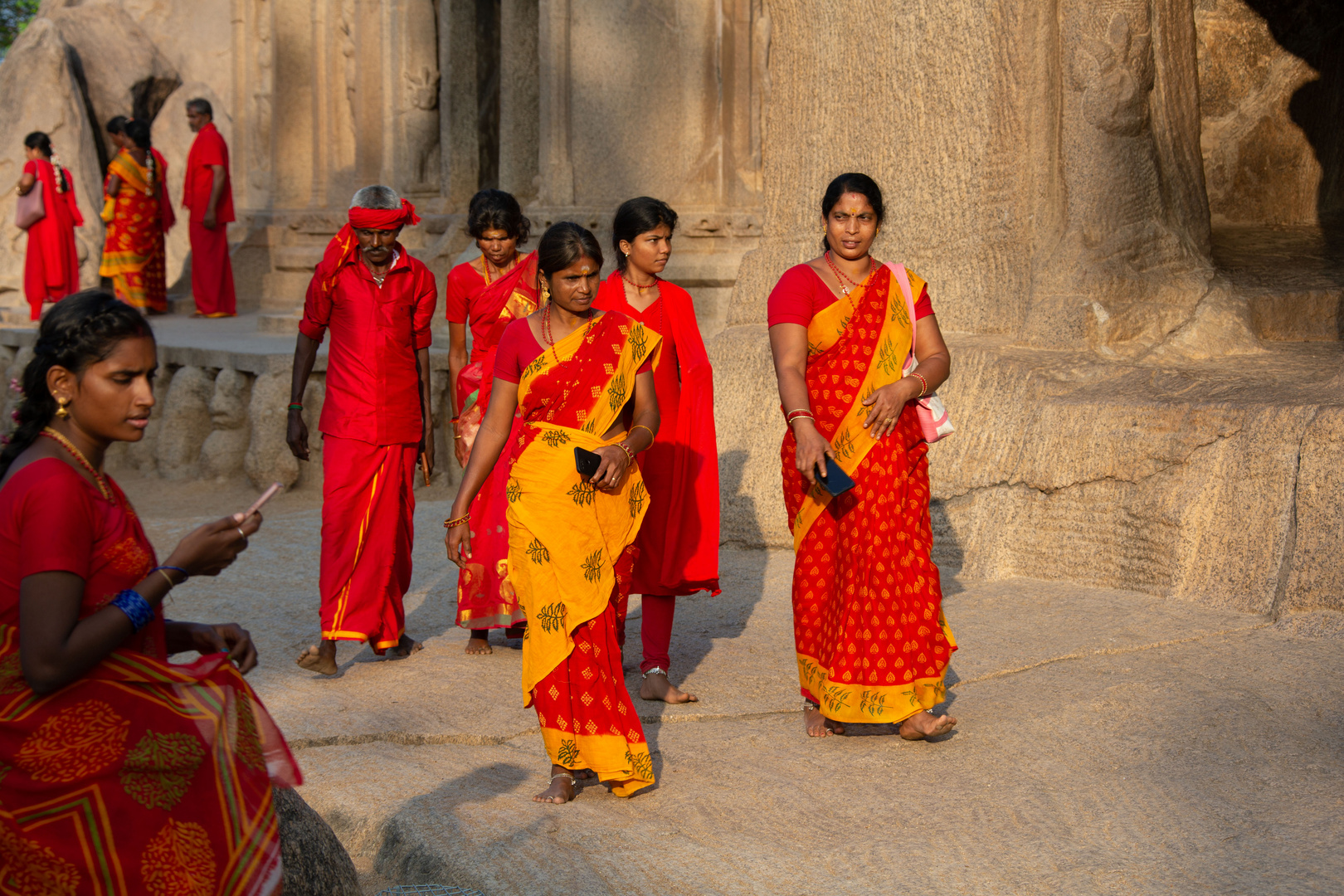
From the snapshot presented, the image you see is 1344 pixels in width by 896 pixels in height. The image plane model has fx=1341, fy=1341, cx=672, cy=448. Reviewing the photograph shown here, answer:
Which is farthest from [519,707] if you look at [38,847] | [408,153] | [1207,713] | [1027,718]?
[408,153]

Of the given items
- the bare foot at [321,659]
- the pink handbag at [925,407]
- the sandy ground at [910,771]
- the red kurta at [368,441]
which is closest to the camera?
the sandy ground at [910,771]

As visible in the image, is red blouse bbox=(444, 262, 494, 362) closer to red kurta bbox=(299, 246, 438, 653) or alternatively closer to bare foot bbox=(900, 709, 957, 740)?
red kurta bbox=(299, 246, 438, 653)

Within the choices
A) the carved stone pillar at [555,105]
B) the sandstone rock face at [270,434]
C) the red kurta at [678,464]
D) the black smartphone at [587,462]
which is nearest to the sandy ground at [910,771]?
the red kurta at [678,464]

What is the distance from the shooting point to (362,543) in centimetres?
501

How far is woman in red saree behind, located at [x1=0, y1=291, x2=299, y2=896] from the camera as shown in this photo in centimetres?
203

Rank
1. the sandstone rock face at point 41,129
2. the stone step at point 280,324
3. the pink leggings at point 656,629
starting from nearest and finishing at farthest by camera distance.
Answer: the pink leggings at point 656,629, the stone step at point 280,324, the sandstone rock face at point 41,129

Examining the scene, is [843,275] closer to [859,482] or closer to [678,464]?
[859,482]

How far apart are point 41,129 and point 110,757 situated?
17.9 metres

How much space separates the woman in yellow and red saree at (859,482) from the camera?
3.89m

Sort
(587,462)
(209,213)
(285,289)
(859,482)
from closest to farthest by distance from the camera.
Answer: (587,462), (859,482), (209,213), (285,289)

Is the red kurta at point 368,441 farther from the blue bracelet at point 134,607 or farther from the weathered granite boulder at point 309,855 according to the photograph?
the blue bracelet at point 134,607

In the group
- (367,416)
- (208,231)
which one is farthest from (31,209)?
(367,416)

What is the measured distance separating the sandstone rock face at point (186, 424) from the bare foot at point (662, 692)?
6.26 meters

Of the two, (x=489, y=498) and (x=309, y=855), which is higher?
(x=489, y=498)
